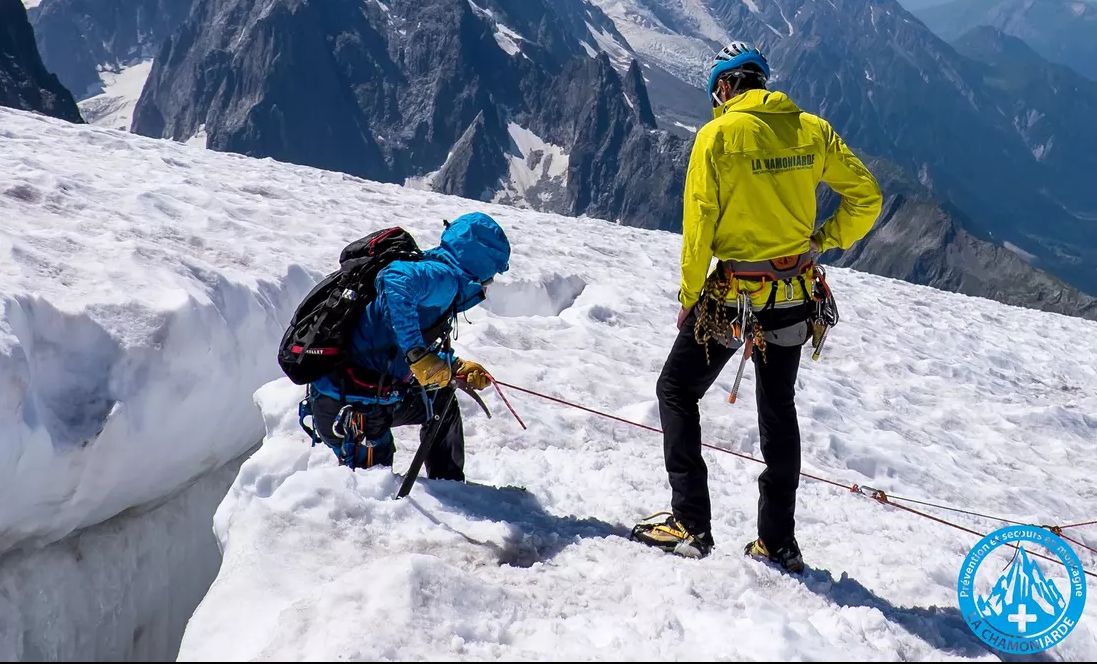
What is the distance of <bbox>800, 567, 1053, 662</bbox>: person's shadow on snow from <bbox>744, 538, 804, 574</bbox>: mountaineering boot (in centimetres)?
7

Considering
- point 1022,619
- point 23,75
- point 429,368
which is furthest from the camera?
point 23,75

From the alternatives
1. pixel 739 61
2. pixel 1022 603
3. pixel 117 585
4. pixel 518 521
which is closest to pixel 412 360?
pixel 518 521

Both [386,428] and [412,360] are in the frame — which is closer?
[412,360]

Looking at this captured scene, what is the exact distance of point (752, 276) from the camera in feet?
14.3

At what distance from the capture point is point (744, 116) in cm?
423

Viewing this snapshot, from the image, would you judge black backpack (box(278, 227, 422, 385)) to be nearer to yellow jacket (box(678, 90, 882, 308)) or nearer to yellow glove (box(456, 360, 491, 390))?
yellow glove (box(456, 360, 491, 390))

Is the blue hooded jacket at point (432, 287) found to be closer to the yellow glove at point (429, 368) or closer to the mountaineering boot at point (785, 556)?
the yellow glove at point (429, 368)

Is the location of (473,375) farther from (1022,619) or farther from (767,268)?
(1022,619)

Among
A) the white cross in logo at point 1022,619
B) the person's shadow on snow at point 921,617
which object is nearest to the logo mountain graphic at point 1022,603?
the white cross in logo at point 1022,619

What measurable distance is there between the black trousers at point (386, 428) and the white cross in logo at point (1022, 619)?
3.50 metres

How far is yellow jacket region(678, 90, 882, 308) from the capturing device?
4195 mm

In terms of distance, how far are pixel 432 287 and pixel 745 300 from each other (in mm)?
1879

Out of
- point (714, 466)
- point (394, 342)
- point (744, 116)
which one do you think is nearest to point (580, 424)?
point (714, 466)

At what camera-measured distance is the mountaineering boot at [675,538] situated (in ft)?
14.8
